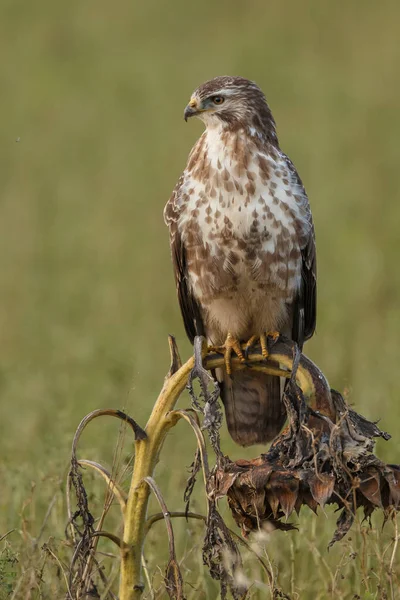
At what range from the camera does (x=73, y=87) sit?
48.1 feet

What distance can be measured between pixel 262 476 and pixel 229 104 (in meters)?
1.83

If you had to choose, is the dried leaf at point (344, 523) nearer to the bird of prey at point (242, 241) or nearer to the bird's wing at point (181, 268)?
the bird of prey at point (242, 241)

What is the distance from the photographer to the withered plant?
258 centimetres

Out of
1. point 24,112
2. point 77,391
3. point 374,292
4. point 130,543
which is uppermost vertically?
point 24,112

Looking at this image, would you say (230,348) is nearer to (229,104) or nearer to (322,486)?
(229,104)

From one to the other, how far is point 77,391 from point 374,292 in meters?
2.48

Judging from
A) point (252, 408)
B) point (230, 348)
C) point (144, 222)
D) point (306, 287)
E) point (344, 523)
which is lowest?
point (344, 523)

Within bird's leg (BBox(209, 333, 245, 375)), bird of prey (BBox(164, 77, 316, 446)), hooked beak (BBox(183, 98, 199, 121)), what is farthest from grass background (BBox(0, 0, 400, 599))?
hooked beak (BBox(183, 98, 199, 121))

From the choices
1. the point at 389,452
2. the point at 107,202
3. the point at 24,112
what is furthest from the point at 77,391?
the point at 24,112

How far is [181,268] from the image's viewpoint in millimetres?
4238

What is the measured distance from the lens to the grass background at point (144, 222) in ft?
Result: 13.9

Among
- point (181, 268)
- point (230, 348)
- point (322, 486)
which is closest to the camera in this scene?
point (322, 486)

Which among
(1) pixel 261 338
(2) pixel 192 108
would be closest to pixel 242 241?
(1) pixel 261 338

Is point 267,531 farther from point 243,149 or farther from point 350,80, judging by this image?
point 350,80
